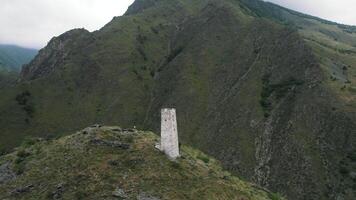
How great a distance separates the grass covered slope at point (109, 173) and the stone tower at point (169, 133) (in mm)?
1157

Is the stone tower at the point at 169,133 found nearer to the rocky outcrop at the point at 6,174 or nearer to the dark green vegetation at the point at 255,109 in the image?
the rocky outcrop at the point at 6,174

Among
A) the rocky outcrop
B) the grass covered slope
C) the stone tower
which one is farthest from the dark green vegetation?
the rocky outcrop

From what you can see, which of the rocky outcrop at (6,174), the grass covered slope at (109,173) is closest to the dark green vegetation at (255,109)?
the grass covered slope at (109,173)

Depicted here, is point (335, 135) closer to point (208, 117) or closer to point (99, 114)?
point (208, 117)

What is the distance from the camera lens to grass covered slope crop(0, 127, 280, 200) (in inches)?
2181

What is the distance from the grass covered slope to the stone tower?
116cm

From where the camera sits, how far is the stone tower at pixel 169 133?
61062mm

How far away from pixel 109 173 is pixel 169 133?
8.54 meters

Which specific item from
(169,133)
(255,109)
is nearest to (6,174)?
(169,133)

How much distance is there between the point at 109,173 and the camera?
57500 mm

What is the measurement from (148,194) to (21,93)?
484 ft

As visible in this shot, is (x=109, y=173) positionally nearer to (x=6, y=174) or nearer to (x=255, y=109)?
(x=6, y=174)

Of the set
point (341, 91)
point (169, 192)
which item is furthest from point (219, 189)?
point (341, 91)

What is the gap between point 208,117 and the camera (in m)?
167
